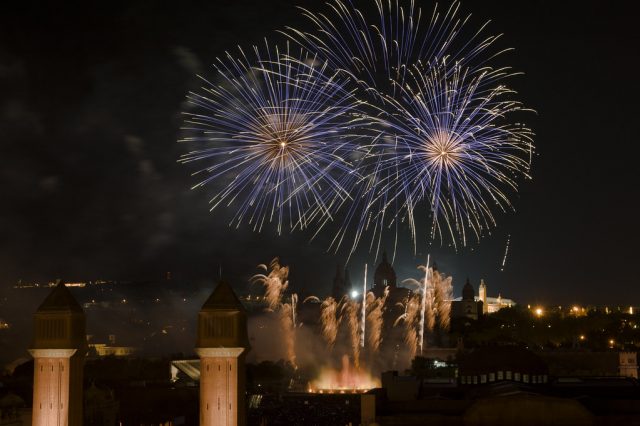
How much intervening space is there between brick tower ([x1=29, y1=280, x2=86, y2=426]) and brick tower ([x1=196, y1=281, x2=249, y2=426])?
8912 millimetres

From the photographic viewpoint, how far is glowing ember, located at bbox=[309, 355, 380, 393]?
12331 cm

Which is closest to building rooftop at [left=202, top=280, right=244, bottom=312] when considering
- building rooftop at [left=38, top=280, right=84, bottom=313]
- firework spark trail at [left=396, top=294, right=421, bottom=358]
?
building rooftop at [left=38, top=280, right=84, bottom=313]

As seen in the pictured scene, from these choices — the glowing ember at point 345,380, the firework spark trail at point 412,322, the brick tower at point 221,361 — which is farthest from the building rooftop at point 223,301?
the glowing ember at point 345,380

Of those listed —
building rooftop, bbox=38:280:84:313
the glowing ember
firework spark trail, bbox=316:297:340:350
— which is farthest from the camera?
the glowing ember

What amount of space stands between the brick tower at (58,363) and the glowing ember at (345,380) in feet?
220

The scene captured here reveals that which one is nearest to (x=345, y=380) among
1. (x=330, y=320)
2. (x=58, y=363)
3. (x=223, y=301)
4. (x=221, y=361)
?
(x=330, y=320)

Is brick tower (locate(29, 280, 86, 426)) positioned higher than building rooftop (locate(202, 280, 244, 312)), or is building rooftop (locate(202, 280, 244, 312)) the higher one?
building rooftop (locate(202, 280, 244, 312))

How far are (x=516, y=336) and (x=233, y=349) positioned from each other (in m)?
112

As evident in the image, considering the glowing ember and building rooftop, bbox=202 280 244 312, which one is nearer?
building rooftop, bbox=202 280 244 312

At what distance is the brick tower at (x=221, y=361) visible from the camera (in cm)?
5469

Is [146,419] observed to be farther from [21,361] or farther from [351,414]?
[21,361]

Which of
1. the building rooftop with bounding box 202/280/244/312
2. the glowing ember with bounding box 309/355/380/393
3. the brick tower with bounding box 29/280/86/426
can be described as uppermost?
the building rooftop with bounding box 202/280/244/312

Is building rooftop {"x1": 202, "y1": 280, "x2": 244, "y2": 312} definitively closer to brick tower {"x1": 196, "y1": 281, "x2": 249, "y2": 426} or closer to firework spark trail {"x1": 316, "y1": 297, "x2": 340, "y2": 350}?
brick tower {"x1": 196, "y1": 281, "x2": 249, "y2": 426}

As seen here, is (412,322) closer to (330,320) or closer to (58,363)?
(330,320)
